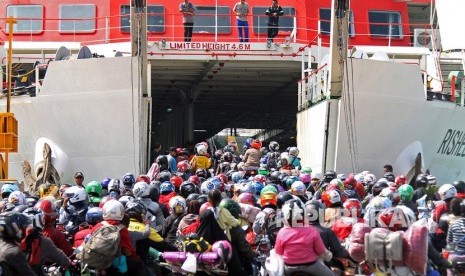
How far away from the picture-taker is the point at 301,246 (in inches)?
389

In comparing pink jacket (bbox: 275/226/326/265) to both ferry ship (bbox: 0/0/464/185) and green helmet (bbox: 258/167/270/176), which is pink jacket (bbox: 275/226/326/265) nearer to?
green helmet (bbox: 258/167/270/176)

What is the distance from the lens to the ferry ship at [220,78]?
857 inches

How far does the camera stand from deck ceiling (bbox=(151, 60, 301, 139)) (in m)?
26.1

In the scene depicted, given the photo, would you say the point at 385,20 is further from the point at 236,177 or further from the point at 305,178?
the point at 236,177

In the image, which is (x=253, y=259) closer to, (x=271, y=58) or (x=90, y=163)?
(x=90, y=163)

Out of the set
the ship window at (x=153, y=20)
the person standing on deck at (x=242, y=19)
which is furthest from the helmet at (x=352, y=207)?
the ship window at (x=153, y=20)

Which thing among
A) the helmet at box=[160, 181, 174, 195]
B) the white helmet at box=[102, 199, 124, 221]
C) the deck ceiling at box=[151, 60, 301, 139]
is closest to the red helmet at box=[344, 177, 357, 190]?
the helmet at box=[160, 181, 174, 195]

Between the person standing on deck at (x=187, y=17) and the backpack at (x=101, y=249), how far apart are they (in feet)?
50.8

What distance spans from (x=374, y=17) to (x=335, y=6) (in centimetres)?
762

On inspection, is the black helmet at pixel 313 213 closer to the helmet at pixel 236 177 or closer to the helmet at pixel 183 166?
the helmet at pixel 236 177

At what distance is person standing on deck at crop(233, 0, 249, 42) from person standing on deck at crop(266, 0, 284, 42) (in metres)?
0.60

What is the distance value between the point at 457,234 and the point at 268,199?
273 centimetres

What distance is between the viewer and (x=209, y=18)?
89.5 feet

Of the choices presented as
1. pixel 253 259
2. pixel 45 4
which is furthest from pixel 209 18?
pixel 253 259
